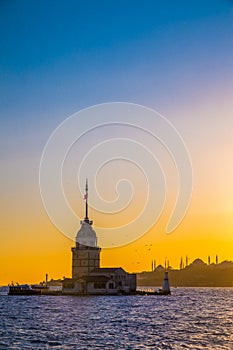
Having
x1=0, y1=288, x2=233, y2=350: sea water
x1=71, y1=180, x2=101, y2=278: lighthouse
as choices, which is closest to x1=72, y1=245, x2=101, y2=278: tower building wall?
x1=71, y1=180, x2=101, y2=278: lighthouse

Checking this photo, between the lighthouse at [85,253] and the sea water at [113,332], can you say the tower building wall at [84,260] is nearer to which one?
the lighthouse at [85,253]

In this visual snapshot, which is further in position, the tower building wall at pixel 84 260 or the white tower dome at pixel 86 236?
the white tower dome at pixel 86 236

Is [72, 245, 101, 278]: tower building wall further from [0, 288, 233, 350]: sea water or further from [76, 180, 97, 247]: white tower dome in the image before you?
[0, 288, 233, 350]: sea water

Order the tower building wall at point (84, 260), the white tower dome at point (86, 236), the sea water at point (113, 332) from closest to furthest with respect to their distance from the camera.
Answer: the sea water at point (113, 332), the tower building wall at point (84, 260), the white tower dome at point (86, 236)

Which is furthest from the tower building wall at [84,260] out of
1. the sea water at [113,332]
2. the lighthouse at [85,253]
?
the sea water at [113,332]

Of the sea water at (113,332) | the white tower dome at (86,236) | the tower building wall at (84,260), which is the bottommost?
the sea water at (113,332)

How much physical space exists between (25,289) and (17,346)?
10678 centimetres

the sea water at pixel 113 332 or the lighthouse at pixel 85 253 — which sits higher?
the lighthouse at pixel 85 253

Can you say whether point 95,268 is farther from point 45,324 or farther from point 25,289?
point 45,324

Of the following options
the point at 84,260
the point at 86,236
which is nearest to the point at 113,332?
the point at 84,260

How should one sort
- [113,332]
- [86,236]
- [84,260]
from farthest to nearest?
[86,236] < [84,260] < [113,332]

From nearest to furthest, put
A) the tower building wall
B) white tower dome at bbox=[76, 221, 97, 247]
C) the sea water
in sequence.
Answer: the sea water < the tower building wall < white tower dome at bbox=[76, 221, 97, 247]

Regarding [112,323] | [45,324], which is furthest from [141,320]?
[45,324]

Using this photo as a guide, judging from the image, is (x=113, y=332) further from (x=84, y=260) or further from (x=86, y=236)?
(x=86, y=236)
